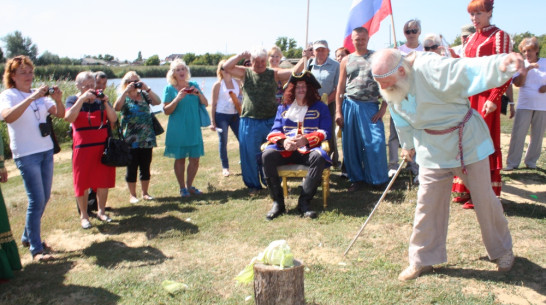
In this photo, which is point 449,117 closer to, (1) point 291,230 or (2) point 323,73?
(1) point 291,230

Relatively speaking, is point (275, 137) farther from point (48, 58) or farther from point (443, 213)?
point (48, 58)

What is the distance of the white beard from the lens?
334 centimetres

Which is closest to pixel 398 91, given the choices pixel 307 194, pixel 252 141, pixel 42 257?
pixel 307 194

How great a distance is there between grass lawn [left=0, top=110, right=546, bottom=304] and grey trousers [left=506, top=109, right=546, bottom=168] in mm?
218

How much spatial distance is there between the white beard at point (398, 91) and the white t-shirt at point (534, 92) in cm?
446

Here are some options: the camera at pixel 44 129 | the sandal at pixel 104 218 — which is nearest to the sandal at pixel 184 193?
the sandal at pixel 104 218

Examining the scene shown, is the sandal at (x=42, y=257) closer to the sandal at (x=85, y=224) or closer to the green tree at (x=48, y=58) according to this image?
the sandal at (x=85, y=224)

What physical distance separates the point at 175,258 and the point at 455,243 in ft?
8.84

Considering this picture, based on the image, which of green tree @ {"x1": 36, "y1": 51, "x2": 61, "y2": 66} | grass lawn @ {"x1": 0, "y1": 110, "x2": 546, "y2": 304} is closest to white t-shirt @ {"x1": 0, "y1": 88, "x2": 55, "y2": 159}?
grass lawn @ {"x1": 0, "y1": 110, "x2": 546, "y2": 304}

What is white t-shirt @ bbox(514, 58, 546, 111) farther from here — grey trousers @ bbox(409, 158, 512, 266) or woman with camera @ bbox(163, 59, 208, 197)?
woman with camera @ bbox(163, 59, 208, 197)

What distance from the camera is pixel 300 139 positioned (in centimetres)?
547

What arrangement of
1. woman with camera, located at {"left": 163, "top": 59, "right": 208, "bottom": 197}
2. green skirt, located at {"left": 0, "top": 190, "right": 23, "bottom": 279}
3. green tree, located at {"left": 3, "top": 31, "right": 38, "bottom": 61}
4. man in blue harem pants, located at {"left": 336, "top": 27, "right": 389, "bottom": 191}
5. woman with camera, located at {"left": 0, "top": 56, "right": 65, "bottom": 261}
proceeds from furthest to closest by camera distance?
green tree, located at {"left": 3, "top": 31, "right": 38, "bottom": 61} → woman with camera, located at {"left": 163, "top": 59, "right": 208, "bottom": 197} → man in blue harem pants, located at {"left": 336, "top": 27, "right": 389, "bottom": 191} → woman with camera, located at {"left": 0, "top": 56, "right": 65, "bottom": 261} → green skirt, located at {"left": 0, "top": 190, "right": 23, "bottom": 279}

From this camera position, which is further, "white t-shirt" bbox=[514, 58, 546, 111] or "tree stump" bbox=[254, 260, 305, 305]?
"white t-shirt" bbox=[514, 58, 546, 111]

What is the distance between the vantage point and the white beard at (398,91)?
11.0ft
